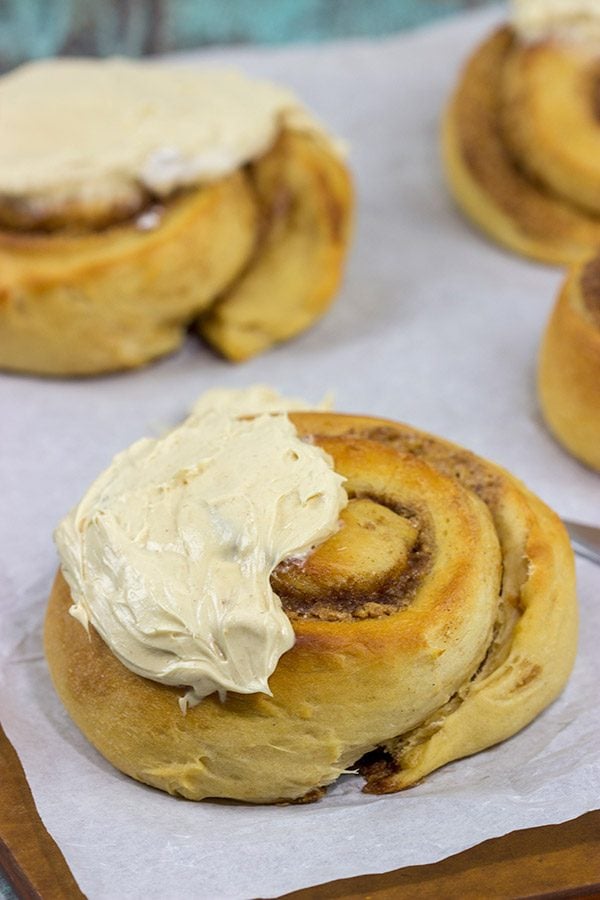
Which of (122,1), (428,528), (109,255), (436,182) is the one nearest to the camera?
(428,528)

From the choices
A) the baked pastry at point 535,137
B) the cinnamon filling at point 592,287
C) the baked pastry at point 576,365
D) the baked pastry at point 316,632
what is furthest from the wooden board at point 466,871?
the baked pastry at point 535,137

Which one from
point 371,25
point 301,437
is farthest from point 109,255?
point 371,25

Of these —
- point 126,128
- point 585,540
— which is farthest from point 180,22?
point 585,540

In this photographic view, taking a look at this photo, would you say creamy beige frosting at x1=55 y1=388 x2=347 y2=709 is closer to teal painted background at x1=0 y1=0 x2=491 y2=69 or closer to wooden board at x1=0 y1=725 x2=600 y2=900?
wooden board at x1=0 y1=725 x2=600 y2=900

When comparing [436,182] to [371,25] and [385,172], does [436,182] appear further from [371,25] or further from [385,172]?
[371,25]

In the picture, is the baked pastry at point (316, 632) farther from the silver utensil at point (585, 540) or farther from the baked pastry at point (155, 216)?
the baked pastry at point (155, 216)
